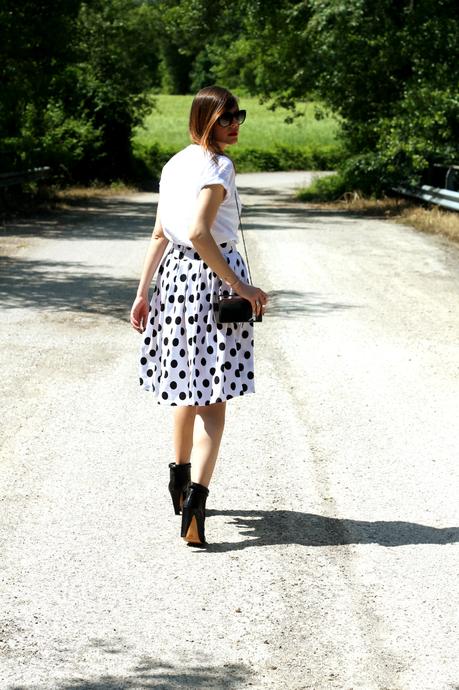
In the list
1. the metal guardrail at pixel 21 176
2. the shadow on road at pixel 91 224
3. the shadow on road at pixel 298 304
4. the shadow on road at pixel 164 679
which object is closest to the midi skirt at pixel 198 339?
the shadow on road at pixel 164 679

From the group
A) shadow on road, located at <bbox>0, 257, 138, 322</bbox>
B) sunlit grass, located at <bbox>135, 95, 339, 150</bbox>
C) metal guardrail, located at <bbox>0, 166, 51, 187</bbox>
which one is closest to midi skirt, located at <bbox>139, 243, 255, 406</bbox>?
shadow on road, located at <bbox>0, 257, 138, 322</bbox>

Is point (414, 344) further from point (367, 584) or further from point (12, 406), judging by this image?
point (367, 584)

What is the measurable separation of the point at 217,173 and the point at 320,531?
1.57 meters

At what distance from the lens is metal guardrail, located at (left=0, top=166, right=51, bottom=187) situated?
879 inches

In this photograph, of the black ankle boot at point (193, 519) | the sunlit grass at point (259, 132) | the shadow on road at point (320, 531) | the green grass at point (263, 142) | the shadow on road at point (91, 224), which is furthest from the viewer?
the sunlit grass at point (259, 132)

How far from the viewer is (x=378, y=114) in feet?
88.9

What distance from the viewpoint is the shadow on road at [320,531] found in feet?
15.8

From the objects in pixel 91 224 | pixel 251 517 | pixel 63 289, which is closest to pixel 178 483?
pixel 251 517

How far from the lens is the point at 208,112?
4676 mm

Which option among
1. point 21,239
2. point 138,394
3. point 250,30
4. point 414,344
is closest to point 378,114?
point 250,30

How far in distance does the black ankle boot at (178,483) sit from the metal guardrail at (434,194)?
15614 millimetres

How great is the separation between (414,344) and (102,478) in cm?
431

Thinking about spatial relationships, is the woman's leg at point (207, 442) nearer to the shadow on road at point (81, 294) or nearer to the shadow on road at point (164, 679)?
the shadow on road at point (164, 679)

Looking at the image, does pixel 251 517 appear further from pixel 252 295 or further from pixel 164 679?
pixel 164 679
